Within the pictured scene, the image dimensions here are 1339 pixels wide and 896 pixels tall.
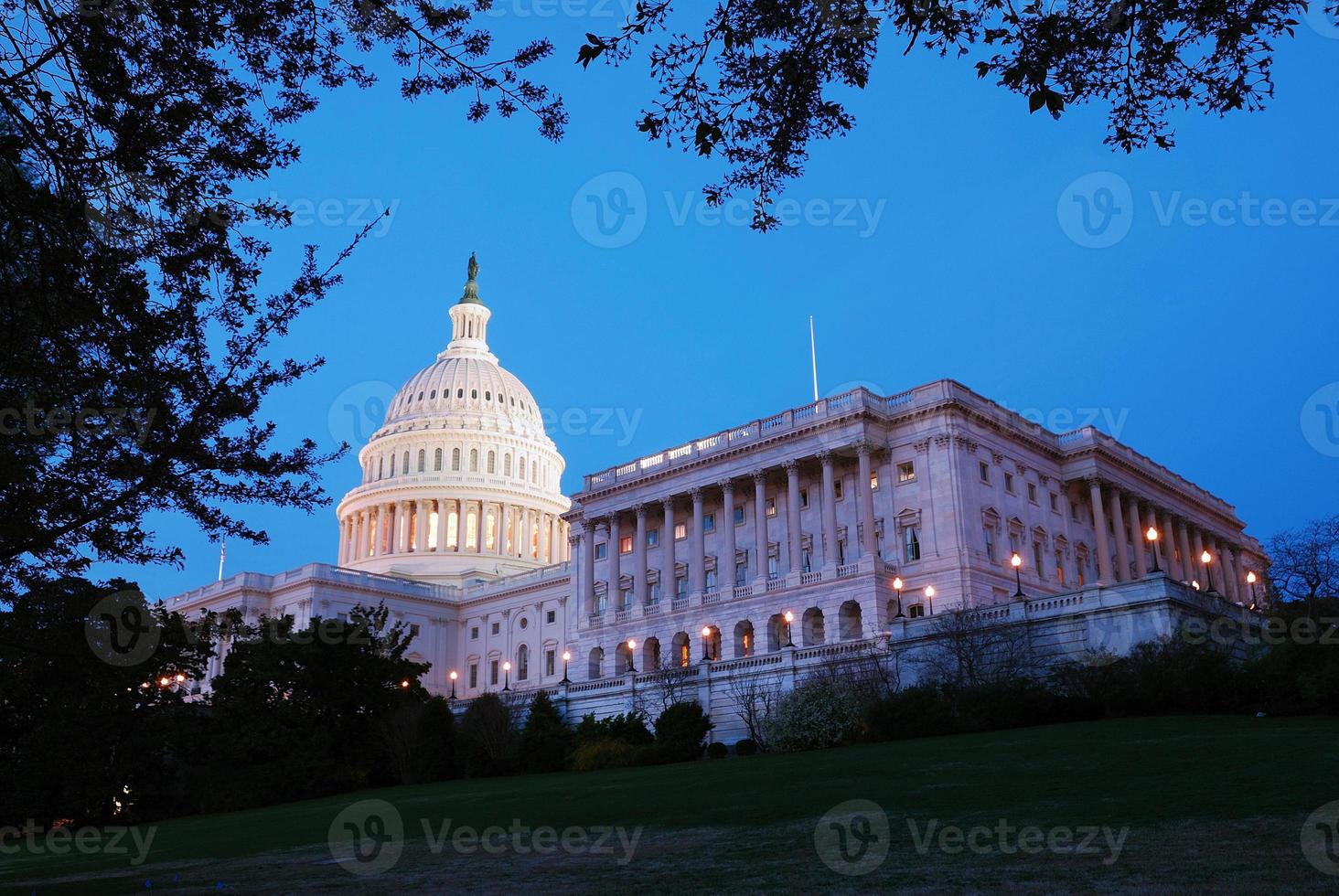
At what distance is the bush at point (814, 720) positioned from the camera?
45.5 meters

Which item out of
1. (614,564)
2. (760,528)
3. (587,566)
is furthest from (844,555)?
(587,566)

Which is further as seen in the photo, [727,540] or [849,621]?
[727,540]

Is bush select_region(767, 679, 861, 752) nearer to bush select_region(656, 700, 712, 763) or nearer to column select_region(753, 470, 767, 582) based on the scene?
bush select_region(656, 700, 712, 763)

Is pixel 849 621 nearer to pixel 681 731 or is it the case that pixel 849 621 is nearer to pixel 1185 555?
pixel 681 731

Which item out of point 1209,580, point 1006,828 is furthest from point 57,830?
point 1209,580

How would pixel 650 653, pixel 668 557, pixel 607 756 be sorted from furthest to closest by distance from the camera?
pixel 668 557
pixel 650 653
pixel 607 756

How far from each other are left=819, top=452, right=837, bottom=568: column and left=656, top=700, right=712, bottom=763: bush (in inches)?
975

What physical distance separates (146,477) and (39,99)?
19.2ft

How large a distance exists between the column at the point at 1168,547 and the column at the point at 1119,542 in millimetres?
6061

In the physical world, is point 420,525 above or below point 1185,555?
above

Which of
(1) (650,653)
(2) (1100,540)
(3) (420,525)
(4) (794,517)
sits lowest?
(1) (650,653)

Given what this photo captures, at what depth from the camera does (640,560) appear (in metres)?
87.2

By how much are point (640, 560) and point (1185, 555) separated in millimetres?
41214

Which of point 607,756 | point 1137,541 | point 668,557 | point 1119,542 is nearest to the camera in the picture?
point 607,756
